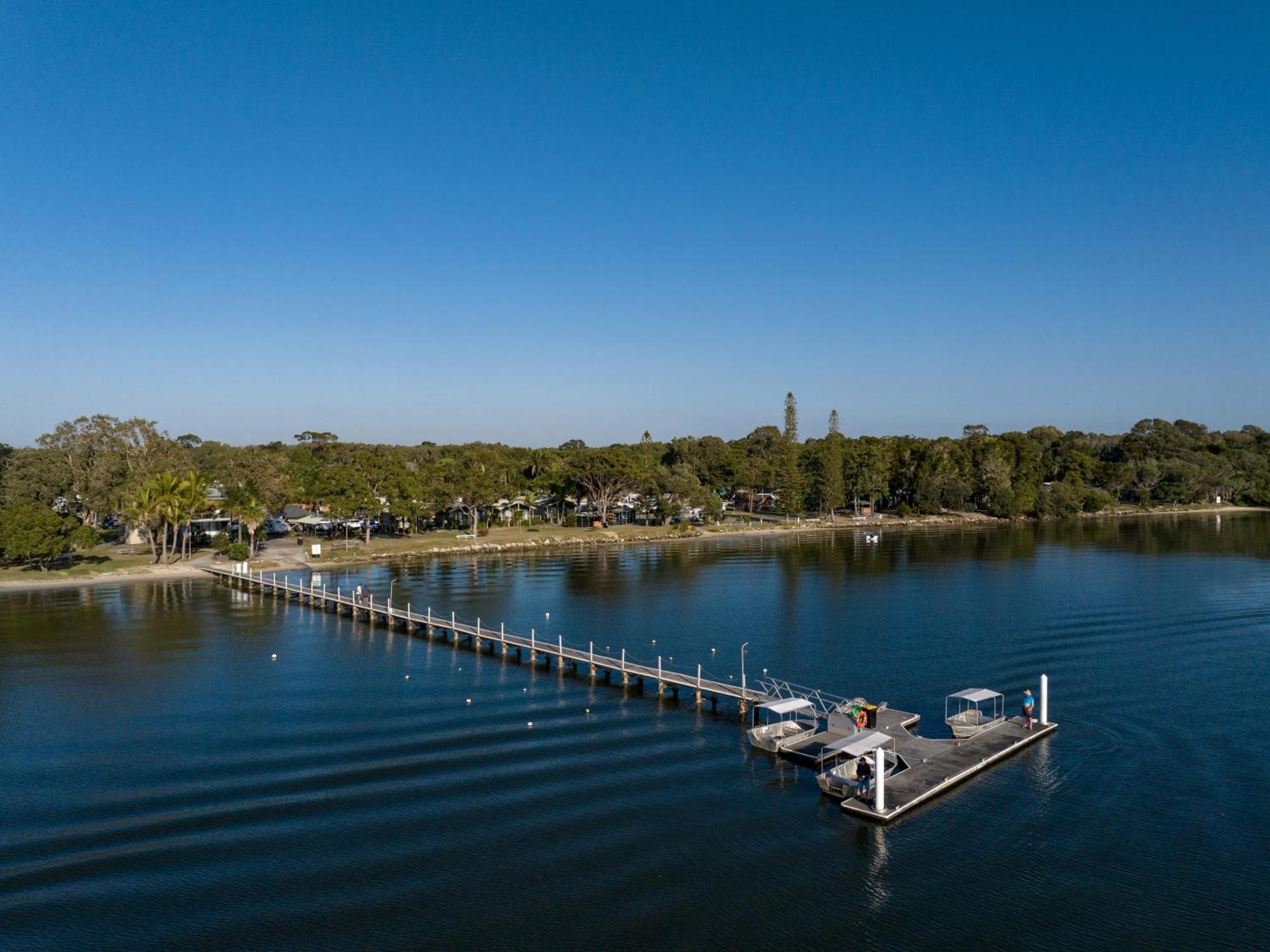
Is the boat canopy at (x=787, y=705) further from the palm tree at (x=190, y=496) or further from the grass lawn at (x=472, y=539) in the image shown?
the palm tree at (x=190, y=496)

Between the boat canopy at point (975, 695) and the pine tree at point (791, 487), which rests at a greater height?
the pine tree at point (791, 487)

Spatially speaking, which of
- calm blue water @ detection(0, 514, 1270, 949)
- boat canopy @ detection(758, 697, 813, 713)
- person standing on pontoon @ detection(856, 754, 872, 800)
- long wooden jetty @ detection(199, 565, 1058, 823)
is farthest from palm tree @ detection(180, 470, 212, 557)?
person standing on pontoon @ detection(856, 754, 872, 800)

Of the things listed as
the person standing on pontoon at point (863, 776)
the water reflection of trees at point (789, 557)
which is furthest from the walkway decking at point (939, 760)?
the water reflection of trees at point (789, 557)

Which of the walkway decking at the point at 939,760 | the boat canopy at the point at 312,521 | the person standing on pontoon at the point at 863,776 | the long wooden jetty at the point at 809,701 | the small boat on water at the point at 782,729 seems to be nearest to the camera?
the walkway decking at the point at 939,760

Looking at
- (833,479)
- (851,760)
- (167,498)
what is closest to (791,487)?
(833,479)

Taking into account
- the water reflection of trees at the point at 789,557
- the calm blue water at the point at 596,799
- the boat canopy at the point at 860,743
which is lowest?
the calm blue water at the point at 596,799
